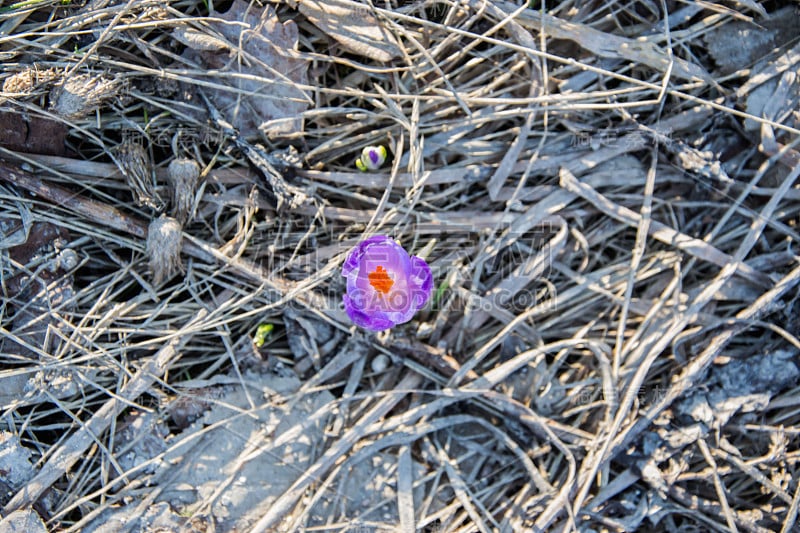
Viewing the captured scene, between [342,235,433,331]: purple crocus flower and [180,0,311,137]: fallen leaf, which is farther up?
[180,0,311,137]: fallen leaf

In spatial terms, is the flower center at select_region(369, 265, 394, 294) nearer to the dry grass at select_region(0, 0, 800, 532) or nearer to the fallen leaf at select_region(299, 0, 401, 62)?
the dry grass at select_region(0, 0, 800, 532)

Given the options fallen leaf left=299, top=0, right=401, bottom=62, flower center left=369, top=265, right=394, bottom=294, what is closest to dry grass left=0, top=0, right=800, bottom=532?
fallen leaf left=299, top=0, right=401, bottom=62

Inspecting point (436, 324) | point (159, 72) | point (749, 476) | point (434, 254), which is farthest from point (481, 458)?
point (159, 72)

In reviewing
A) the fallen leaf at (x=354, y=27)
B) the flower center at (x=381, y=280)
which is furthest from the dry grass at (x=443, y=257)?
the flower center at (x=381, y=280)

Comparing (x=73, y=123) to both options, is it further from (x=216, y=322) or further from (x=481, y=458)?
(x=481, y=458)

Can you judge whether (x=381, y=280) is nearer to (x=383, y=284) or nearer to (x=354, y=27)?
(x=383, y=284)

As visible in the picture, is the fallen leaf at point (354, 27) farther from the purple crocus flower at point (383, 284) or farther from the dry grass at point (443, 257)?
the purple crocus flower at point (383, 284)

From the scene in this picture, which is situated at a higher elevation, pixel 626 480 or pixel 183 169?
pixel 183 169
